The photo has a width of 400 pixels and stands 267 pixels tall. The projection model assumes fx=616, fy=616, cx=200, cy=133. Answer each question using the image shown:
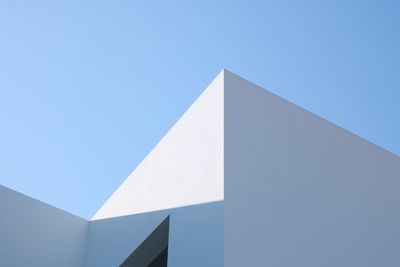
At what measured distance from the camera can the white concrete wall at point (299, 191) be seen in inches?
147

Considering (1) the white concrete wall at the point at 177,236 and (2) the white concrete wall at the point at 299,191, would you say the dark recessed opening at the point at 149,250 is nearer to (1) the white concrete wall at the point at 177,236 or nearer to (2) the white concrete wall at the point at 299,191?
(1) the white concrete wall at the point at 177,236

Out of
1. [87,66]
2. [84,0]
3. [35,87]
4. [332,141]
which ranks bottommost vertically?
[332,141]

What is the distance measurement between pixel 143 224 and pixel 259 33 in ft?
10.8

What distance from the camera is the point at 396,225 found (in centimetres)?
494

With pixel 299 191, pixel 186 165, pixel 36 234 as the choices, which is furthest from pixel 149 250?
pixel 299 191

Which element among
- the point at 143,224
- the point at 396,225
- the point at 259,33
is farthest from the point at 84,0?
the point at 396,225

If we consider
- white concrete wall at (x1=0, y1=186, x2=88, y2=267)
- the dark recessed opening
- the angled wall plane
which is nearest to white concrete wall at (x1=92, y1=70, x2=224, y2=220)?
the angled wall plane

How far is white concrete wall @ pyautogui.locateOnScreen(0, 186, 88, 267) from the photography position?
6.09 metres

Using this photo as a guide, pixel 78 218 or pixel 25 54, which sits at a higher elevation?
pixel 25 54

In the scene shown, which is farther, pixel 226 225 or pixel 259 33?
pixel 259 33

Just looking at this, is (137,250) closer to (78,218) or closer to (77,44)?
(78,218)

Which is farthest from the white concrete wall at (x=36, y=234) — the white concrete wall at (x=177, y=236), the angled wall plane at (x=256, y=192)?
the angled wall plane at (x=256, y=192)

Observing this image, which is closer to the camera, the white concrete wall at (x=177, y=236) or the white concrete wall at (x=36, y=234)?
the white concrete wall at (x=177, y=236)

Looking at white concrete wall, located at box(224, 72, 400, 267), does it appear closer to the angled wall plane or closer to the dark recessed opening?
the angled wall plane
